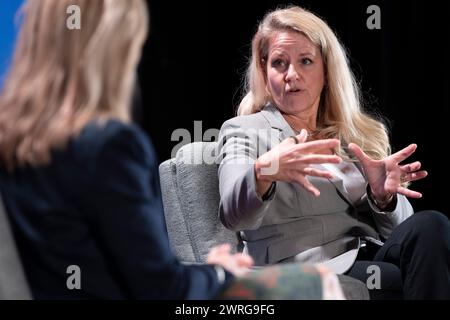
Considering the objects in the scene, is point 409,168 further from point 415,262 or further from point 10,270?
point 10,270

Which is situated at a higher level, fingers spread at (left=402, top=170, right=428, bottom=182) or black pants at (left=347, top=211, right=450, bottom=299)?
fingers spread at (left=402, top=170, right=428, bottom=182)

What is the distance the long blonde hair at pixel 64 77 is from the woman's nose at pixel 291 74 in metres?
0.95

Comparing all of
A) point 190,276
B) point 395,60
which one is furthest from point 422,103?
point 190,276

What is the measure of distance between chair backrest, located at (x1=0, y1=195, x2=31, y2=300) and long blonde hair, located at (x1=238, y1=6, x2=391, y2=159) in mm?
1178

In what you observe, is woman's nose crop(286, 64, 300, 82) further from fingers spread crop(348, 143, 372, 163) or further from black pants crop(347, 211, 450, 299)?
black pants crop(347, 211, 450, 299)

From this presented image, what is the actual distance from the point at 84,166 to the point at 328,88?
49.9 inches

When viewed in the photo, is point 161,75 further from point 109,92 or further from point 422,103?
point 109,92

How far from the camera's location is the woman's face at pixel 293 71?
6.76 feet

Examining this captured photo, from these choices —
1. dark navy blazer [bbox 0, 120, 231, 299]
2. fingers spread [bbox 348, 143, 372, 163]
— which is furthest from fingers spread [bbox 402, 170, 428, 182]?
dark navy blazer [bbox 0, 120, 231, 299]

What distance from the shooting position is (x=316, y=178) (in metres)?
1.99

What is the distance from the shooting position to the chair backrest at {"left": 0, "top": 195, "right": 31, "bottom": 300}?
1072mm
